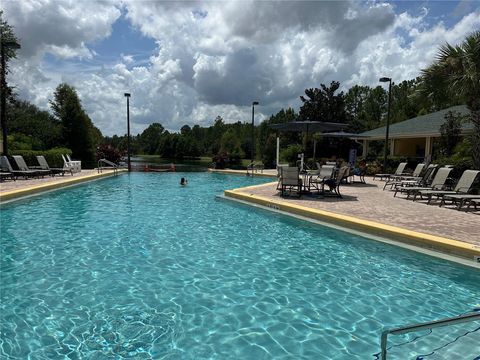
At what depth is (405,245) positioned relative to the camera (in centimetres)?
711

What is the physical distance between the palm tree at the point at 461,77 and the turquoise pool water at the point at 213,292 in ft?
27.7

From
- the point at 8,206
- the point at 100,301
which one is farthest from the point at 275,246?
the point at 8,206

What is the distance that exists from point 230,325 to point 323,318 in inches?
44.4

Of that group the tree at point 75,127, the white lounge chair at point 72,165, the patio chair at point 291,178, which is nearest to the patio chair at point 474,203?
the patio chair at point 291,178

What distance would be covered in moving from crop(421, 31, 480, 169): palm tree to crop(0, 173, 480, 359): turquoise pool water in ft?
27.7

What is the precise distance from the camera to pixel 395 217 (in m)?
8.86

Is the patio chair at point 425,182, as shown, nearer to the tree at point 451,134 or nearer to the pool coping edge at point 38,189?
the tree at point 451,134

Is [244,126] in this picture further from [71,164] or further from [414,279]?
[414,279]

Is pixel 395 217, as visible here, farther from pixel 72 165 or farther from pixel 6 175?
pixel 72 165

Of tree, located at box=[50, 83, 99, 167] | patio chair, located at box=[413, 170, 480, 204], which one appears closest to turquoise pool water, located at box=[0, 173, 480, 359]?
patio chair, located at box=[413, 170, 480, 204]

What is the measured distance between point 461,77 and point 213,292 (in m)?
13.3

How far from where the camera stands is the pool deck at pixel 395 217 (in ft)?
22.2

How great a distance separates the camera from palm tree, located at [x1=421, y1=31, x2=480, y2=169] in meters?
12.9

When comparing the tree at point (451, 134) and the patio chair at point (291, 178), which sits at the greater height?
the tree at point (451, 134)
